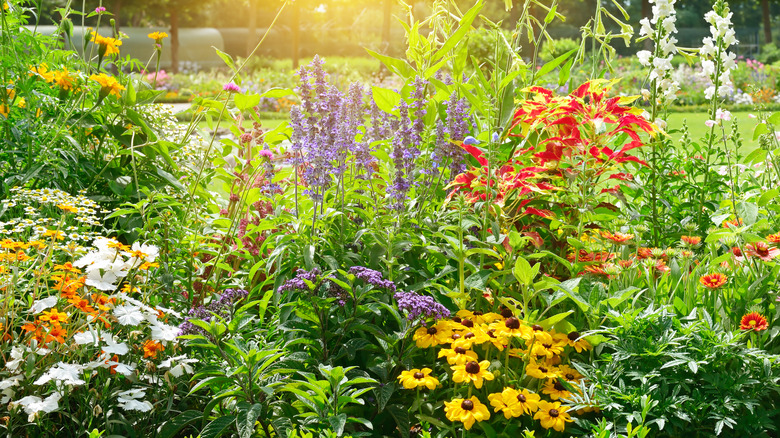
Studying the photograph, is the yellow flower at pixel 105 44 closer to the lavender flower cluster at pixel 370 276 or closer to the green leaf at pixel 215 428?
the lavender flower cluster at pixel 370 276

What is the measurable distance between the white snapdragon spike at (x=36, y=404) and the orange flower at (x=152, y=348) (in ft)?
0.92

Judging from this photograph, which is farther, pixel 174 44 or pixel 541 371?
pixel 174 44

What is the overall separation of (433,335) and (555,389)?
41cm

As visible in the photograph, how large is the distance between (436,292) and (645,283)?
721 millimetres

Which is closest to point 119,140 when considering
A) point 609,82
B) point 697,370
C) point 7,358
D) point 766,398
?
point 7,358

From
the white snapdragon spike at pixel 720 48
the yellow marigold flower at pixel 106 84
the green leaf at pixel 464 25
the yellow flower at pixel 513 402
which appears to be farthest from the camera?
the yellow marigold flower at pixel 106 84

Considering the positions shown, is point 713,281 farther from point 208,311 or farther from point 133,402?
point 133,402

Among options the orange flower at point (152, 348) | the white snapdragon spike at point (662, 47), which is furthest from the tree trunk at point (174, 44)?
the orange flower at point (152, 348)

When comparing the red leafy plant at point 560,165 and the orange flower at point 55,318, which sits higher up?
the red leafy plant at point 560,165

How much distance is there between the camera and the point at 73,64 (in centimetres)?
352

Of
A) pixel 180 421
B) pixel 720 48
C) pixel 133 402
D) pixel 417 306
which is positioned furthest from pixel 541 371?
pixel 720 48

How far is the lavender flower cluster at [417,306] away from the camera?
6.44 feet

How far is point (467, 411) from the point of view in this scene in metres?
1.85

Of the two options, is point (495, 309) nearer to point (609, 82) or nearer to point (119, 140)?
point (609, 82)
